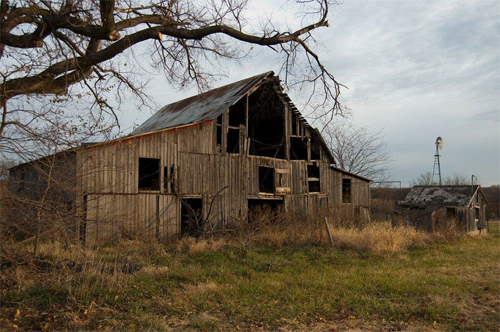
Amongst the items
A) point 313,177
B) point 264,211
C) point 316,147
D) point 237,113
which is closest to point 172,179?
point 264,211

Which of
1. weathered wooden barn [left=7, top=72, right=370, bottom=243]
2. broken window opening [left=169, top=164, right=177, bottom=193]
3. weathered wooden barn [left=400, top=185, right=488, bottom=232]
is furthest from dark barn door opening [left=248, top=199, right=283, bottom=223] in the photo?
weathered wooden barn [left=400, top=185, right=488, bottom=232]

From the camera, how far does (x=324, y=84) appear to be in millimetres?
10781

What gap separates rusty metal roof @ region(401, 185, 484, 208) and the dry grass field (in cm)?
1640

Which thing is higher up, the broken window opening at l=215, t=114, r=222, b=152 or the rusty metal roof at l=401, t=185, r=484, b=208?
the broken window opening at l=215, t=114, r=222, b=152

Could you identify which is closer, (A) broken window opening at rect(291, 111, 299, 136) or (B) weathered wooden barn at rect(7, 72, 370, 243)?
(B) weathered wooden barn at rect(7, 72, 370, 243)

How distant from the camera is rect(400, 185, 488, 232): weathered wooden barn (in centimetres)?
2770

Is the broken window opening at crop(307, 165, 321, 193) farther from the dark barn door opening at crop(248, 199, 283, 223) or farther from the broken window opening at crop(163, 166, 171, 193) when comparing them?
the broken window opening at crop(163, 166, 171, 193)

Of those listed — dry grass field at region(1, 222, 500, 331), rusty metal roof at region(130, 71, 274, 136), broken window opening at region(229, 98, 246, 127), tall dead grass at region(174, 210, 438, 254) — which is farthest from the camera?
broken window opening at region(229, 98, 246, 127)

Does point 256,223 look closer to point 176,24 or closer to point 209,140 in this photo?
point 209,140

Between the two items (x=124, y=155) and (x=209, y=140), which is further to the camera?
A: (x=209, y=140)

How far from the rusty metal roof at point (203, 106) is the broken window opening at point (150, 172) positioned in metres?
1.83

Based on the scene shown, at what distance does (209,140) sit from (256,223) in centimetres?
412

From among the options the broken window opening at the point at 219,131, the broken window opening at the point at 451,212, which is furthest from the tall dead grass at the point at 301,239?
the broken window opening at the point at 451,212

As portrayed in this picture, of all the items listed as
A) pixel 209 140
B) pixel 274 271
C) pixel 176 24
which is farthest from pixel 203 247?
pixel 176 24
